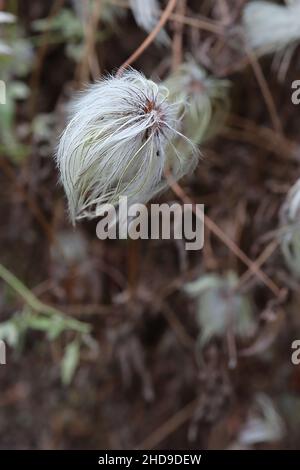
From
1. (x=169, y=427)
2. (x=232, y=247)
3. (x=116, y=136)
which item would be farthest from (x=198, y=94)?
(x=169, y=427)

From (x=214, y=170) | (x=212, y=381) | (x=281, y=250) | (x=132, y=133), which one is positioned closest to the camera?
(x=132, y=133)

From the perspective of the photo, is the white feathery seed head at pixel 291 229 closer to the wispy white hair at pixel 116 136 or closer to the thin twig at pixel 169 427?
the wispy white hair at pixel 116 136

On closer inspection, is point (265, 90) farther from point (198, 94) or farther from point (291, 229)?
point (291, 229)

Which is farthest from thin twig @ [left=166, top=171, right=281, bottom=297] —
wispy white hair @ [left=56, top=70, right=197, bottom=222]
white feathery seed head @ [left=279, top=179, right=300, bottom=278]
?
wispy white hair @ [left=56, top=70, right=197, bottom=222]

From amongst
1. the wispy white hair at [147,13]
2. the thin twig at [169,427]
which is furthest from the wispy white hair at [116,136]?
the thin twig at [169,427]

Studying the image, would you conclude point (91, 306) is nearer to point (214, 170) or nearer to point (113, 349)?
point (113, 349)
